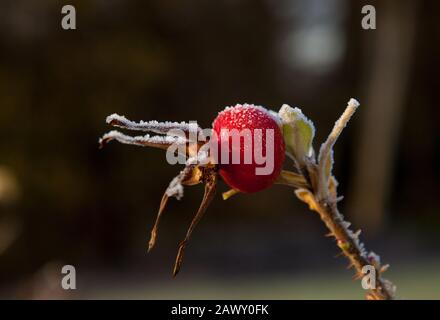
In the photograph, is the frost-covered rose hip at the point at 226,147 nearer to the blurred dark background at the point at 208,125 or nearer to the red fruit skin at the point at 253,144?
the red fruit skin at the point at 253,144

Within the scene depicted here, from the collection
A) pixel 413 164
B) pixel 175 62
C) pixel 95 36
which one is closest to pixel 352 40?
pixel 413 164

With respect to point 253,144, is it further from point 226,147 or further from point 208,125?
point 208,125

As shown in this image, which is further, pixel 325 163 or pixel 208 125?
pixel 208 125

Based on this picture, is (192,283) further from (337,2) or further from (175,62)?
(337,2)

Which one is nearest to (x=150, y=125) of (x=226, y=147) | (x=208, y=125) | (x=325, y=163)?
(x=226, y=147)

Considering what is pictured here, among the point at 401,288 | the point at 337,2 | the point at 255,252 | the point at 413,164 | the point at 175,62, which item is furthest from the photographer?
the point at 413,164

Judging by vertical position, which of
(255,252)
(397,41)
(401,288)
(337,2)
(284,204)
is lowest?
(401,288)

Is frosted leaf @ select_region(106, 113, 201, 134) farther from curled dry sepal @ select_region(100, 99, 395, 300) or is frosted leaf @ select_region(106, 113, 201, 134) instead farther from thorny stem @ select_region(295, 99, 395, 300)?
thorny stem @ select_region(295, 99, 395, 300)
